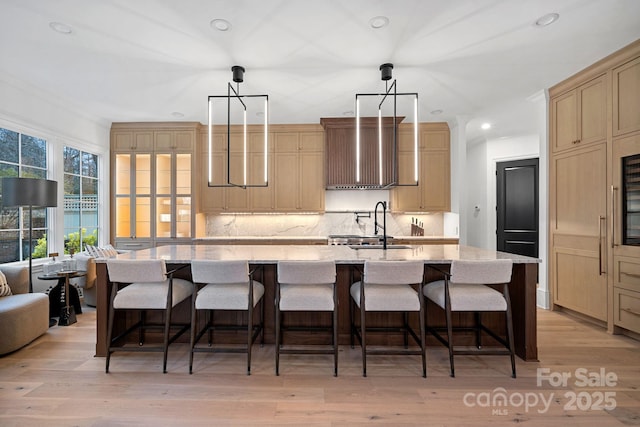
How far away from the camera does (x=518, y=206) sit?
19.5ft

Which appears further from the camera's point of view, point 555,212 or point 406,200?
point 406,200

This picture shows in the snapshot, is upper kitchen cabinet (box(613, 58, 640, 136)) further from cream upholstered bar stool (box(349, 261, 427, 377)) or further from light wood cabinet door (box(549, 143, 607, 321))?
cream upholstered bar stool (box(349, 261, 427, 377))

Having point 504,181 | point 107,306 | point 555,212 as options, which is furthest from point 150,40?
point 504,181

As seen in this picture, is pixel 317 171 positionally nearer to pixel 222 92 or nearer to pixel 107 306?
pixel 222 92

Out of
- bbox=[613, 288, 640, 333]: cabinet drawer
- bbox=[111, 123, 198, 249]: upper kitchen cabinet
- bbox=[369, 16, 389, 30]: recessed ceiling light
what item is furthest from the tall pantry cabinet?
bbox=[111, 123, 198, 249]: upper kitchen cabinet

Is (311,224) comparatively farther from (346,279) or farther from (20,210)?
(20,210)

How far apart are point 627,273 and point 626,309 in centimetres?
36

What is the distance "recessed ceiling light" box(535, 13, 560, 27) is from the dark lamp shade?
5050mm

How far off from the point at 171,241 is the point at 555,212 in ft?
18.2

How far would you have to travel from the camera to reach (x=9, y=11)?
246 cm

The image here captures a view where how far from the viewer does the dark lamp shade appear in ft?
11.0

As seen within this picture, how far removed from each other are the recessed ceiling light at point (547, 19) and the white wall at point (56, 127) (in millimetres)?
5319

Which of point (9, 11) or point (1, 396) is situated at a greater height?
point (9, 11)

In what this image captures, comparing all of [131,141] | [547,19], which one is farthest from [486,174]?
[131,141]
